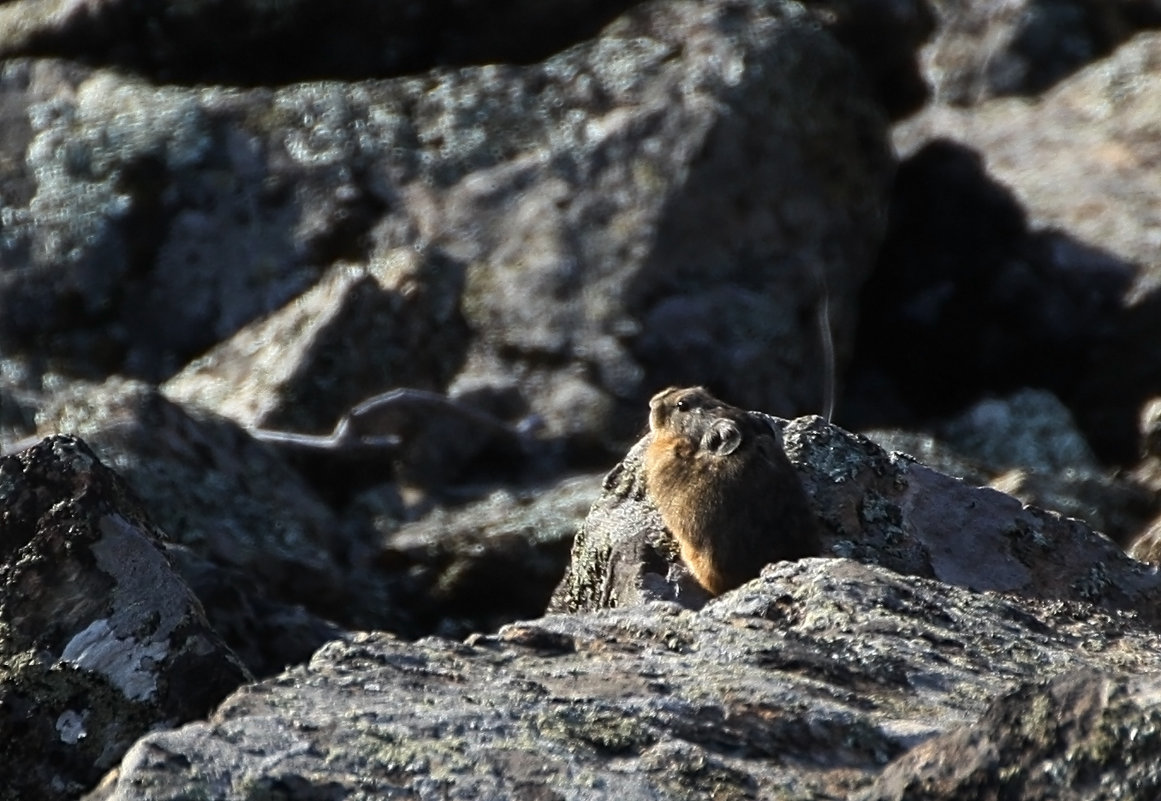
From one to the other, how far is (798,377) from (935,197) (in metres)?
2.80

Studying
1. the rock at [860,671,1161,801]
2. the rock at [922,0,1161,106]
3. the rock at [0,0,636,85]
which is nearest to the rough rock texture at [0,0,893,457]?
the rock at [0,0,636,85]

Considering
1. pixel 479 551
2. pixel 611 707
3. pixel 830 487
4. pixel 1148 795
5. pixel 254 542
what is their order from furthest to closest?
pixel 479 551 < pixel 254 542 < pixel 830 487 < pixel 611 707 < pixel 1148 795

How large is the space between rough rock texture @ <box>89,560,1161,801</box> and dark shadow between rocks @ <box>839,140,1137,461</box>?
7.56m

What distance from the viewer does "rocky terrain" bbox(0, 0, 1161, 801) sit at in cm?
714

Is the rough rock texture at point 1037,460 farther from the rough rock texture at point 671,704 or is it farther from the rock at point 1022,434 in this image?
the rough rock texture at point 671,704

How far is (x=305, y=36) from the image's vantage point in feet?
47.6

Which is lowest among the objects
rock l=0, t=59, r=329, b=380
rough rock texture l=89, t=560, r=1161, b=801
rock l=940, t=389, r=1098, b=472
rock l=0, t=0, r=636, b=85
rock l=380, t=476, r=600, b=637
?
rock l=940, t=389, r=1098, b=472

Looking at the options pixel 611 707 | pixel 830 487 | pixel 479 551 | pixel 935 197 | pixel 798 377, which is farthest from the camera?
pixel 935 197

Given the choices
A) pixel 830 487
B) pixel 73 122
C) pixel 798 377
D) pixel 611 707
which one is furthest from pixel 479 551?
pixel 611 707

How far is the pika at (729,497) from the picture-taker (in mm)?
6961

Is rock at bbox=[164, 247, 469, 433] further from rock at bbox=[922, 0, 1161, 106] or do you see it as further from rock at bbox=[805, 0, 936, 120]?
rock at bbox=[922, 0, 1161, 106]

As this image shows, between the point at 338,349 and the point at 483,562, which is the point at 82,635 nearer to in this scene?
the point at 483,562

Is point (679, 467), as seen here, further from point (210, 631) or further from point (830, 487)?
point (210, 631)

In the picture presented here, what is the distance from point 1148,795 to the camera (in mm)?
3570
